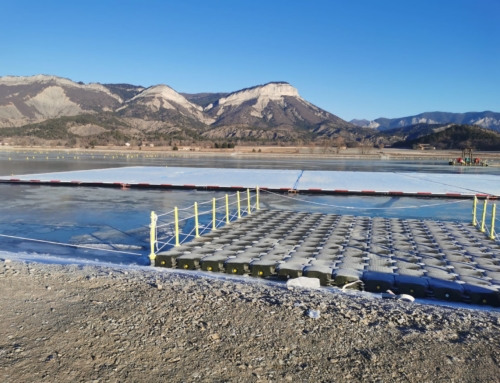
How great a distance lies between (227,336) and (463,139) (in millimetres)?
131682

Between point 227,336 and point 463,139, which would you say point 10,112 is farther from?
point 227,336

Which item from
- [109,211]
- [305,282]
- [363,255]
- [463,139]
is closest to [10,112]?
[463,139]

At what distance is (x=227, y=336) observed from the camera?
4496mm

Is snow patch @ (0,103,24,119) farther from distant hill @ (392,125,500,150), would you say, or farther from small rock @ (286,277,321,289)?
small rock @ (286,277,321,289)

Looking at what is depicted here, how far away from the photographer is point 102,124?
15588cm

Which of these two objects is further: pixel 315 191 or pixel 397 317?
pixel 315 191

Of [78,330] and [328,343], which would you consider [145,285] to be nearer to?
[78,330]

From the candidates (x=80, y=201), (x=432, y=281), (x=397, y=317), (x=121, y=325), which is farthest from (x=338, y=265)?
(x=80, y=201)

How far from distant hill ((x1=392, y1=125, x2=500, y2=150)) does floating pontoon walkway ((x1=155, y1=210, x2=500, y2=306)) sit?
111 metres

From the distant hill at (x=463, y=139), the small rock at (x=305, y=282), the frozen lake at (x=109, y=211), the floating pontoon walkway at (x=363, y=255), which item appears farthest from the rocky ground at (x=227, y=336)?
the distant hill at (x=463, y=139)

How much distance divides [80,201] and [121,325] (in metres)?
14.4

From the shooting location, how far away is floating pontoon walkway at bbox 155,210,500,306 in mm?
7211

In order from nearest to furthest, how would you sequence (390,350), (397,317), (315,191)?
(390,350) < (397,317) < (315,191)

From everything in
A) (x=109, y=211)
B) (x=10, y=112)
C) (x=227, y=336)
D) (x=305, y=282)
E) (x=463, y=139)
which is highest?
(x=10, y=112)
